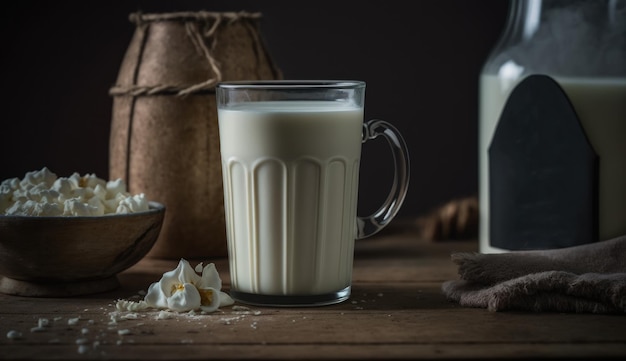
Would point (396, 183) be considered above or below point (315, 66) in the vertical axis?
below

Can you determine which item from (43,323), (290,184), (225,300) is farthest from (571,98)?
(43,323)

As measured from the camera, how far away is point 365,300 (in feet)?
3.94

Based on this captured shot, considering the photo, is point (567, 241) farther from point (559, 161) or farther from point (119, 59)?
point (119, 59)

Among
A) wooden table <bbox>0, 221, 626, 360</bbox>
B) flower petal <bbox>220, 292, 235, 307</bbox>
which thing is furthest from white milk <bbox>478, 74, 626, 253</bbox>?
flower petal <bbox>220, 292, 235, 307</bbox>

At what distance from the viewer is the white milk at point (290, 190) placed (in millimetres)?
1110

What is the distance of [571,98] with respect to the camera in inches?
51.3

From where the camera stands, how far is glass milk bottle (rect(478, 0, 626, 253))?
1.30m

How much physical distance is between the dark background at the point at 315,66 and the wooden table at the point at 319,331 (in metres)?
0.68

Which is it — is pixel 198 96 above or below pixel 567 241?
above

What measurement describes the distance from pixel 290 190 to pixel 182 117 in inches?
17.6

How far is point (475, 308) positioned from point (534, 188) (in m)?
0.30

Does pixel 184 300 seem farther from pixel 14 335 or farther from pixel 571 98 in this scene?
pixel 571 98

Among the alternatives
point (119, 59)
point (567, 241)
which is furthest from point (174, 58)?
point (567, 241)

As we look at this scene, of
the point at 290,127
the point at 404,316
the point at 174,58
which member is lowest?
the point at 404,316
